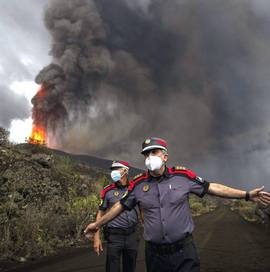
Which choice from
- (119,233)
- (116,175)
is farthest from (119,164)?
(119,233)

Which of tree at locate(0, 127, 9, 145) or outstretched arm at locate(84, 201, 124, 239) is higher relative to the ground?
tree at locate(0, 127, 9, 145)

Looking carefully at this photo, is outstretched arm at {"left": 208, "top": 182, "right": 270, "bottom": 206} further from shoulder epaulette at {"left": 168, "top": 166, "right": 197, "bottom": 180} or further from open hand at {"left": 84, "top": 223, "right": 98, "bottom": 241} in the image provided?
open hand at {"left": 84, "top": 223, "right": 98, "bottom": 241}

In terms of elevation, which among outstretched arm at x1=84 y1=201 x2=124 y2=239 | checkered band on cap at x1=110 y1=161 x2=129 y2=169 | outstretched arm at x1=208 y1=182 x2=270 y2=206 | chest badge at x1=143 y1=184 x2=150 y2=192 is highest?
checkered band on cap at x1=110 y1=161 x2=129 y2=169

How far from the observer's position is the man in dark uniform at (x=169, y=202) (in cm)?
343

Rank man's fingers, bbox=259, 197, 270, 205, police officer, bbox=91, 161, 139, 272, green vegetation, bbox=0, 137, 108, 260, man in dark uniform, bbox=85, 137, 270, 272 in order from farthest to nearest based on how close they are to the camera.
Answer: green vegetation, bbox=0, 137, 108, 260
police officer, bbox=91, 161, 139, 272
man in dark uniform, bbox=85, 137, 270, 272
man's fingers, bbox=259, 197, 270, 205

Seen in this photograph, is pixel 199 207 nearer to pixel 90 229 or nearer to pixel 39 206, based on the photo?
pixel 39 206

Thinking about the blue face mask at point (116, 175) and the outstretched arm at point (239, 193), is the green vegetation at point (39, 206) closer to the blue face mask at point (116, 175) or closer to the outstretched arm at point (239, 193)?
the blue face mask at point (116, 175)

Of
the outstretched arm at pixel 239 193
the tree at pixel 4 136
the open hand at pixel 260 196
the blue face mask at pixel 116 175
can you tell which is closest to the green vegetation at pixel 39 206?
the tree at pixel 4 136

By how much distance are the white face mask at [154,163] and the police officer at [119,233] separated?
1.96 m

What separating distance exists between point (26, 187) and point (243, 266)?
958 cm

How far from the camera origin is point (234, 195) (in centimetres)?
345

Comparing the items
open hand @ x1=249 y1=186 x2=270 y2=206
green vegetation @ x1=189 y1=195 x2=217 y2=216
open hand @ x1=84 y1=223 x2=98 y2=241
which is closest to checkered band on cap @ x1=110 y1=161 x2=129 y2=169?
open hand @ x1=84 y1=223 x2=98 y2=241

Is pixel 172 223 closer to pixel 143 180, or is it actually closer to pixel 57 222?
pixel 143 180

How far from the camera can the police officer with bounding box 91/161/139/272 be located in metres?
5.34
